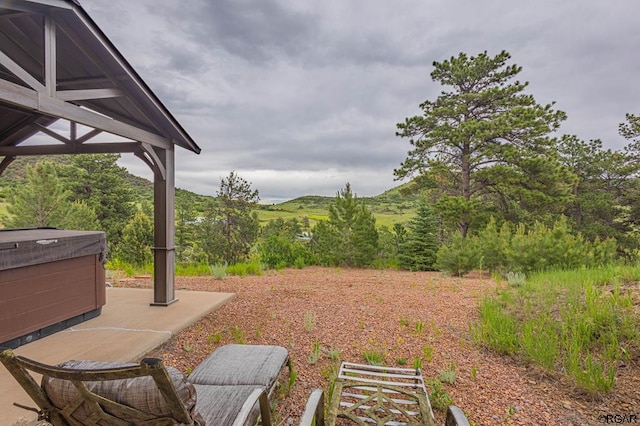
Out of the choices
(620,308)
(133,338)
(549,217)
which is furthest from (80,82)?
(549,217)

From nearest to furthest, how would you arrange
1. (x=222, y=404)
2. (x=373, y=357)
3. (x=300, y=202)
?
(x=222, y=404) → (x=373, y=357) → (x=300, y=202)

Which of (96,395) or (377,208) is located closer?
(96,395)

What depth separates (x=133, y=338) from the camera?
140 inches

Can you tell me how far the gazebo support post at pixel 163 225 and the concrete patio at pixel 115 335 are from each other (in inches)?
10.9

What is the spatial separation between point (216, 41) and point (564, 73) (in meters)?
9.64

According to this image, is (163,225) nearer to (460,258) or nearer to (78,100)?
(78,100)

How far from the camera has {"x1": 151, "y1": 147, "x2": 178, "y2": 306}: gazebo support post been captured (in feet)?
15.1

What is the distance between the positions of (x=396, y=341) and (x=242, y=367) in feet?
6.28

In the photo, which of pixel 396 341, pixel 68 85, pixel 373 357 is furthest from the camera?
pixel 68 85

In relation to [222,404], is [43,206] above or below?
above

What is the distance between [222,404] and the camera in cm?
203

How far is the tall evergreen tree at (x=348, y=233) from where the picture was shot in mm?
9974

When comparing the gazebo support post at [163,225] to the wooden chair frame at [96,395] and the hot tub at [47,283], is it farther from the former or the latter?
the wooden chair frame at [96,395]

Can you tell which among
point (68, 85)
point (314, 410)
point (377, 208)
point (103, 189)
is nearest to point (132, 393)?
point (314, 410)
